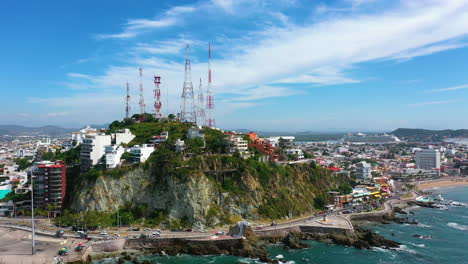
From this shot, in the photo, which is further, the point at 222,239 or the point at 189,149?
the point at 189,149

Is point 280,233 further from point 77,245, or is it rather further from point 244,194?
point 77,245

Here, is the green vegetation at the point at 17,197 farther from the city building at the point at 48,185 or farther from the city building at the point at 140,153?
the city building at the point at 140,153

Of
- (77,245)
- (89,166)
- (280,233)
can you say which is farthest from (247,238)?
(89,166)

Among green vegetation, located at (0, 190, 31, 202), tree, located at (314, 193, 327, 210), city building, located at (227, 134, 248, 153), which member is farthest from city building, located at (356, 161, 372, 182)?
green vegetation, located at (0, 190, 31, 202)

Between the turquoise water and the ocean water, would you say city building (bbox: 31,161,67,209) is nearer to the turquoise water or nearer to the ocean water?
the turquoise water

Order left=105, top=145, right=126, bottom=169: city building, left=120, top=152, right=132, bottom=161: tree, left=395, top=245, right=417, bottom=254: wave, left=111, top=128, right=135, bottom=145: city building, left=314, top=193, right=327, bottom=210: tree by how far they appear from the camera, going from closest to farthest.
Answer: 1. left=395, top=245, right=417, bottom=254: wave
2. left=105, top=145, right=126, bottom=169: city building
3. left=120, top=152, right=132, bottom=161: tree
4. left=314, top=193, right=327, bottom=210: tree
5. left=111, top=128, right=135, bottom=145: city building

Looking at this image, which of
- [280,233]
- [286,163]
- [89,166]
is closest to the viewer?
[280,233]
